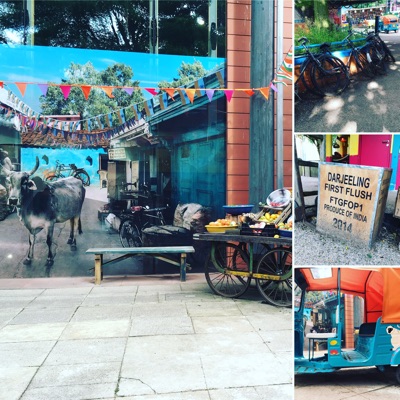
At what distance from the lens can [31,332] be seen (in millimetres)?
5688

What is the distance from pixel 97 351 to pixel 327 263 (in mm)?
3306

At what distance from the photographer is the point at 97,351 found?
505cm

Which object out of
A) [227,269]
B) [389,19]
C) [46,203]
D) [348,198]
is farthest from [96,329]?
[389,19]

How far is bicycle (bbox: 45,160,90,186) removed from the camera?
27.2 ft

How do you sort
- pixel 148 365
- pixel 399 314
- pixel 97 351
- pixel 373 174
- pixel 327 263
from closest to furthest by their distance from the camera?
pixel 373 174 → pixel 327 263 → pixel 399 314 → pixel 148 365 → pixel 97 351

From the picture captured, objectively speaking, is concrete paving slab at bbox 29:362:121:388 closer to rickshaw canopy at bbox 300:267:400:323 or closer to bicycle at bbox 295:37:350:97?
rickshaw canopy at bbox 300:267:400:323

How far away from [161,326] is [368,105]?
417cm

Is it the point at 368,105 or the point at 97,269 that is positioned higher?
the point at 368,105

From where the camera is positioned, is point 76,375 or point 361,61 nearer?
point 361,61

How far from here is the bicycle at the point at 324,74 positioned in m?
2.20

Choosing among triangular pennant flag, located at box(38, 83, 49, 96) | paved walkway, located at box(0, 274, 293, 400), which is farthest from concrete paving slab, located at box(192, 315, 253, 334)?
triangular pennant flag, located at box(38, 83, 49, 96)

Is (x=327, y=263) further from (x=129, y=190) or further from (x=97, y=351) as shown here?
(x=129, y=190)

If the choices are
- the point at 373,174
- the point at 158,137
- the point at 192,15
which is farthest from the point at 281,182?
the point at 373,174

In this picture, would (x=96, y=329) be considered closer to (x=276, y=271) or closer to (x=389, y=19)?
(x=276, y=271)
